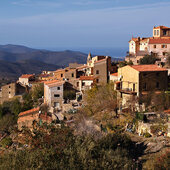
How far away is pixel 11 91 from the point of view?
41375 millimetres

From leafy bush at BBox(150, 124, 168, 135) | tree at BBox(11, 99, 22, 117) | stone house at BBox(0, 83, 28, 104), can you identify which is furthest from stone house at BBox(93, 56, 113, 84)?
leafy bush at BBox(150, 124, 168, 135)

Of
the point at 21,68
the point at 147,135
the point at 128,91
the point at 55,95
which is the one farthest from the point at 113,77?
the point at 21,68

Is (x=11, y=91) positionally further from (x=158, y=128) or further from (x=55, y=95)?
(x=158, y=128)

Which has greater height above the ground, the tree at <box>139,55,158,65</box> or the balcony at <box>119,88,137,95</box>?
the tree at <box>139,55,158,65</box>

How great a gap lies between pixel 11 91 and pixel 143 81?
2215 cm

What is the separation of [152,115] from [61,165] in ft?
35.2

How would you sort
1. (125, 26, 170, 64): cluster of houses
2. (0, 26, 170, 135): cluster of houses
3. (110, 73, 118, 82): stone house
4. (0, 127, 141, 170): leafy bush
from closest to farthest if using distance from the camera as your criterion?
(0, 127, 141, 170): leafy bush < (0, 26, 170, 135): cluster of houses < (110, 73, 118, 82): stone house < (125, 26, 170, 64): cluster of houses

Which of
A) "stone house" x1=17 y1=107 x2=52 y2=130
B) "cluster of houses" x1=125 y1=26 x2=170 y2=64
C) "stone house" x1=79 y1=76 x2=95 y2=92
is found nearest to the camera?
"stone house" x1=17 y1=107 x2=52 y2=130

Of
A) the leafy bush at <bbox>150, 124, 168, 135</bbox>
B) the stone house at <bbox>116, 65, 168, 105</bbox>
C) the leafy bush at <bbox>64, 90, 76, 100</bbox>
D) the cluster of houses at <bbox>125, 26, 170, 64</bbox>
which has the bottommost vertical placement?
the leafy bush at <bbox>150, 124, 168, 135</bbox>

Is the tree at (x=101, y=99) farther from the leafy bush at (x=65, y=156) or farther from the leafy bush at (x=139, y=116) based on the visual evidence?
the leafy bush at (x=65, y=156)

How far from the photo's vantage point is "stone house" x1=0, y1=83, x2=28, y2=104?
4116 cm

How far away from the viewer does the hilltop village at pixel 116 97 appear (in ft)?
65.9

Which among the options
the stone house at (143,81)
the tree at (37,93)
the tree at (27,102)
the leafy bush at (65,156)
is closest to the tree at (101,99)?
the stone house at (143,81)

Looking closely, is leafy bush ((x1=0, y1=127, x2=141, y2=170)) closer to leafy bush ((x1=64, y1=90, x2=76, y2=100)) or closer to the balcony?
the balcony
